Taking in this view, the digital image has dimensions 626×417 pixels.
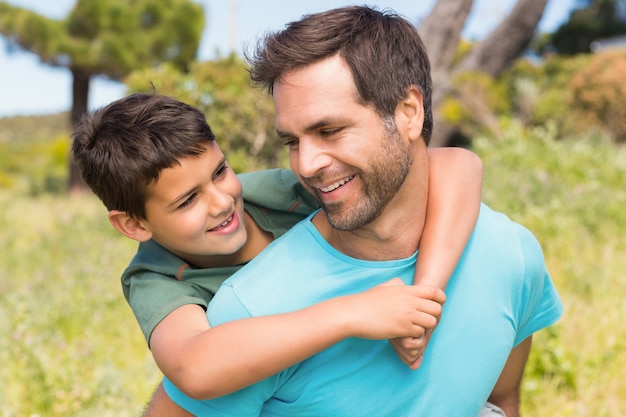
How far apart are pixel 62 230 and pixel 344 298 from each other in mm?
8627

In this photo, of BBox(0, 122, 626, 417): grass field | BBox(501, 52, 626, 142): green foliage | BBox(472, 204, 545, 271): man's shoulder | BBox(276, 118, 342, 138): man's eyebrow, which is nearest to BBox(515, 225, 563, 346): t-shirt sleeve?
BBox(472, 204, 545, 271): man's shoulder

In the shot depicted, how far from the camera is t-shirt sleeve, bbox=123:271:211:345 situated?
2016mm

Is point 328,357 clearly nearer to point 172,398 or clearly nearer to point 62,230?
point 172,398

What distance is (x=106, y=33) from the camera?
19.8m

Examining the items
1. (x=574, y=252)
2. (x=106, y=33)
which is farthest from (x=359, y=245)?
(x=106, y=33)

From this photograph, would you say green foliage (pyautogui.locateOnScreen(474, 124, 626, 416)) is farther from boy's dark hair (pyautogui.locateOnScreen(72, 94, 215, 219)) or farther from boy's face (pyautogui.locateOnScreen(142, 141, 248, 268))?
boy's dark hair (pyautogui.locateOnScreen(72, 94, 215, 219))

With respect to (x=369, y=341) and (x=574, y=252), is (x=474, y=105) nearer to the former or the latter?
(x=574, y=252)

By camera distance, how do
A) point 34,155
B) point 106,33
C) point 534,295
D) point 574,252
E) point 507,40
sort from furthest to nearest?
1. point 34,155
2. point 106,33
3. point 507,40
4. point 574,252
5. point 534,295

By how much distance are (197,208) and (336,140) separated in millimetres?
680

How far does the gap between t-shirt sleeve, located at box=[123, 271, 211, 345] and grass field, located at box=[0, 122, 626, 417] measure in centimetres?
170

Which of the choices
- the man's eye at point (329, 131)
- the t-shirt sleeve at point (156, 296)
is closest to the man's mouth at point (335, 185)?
the man's eye at point (329, 131)

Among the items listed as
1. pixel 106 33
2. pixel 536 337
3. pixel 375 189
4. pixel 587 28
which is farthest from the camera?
pixel 587 28

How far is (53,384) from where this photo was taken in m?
3.92

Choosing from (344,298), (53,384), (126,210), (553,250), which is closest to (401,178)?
(344,298)
